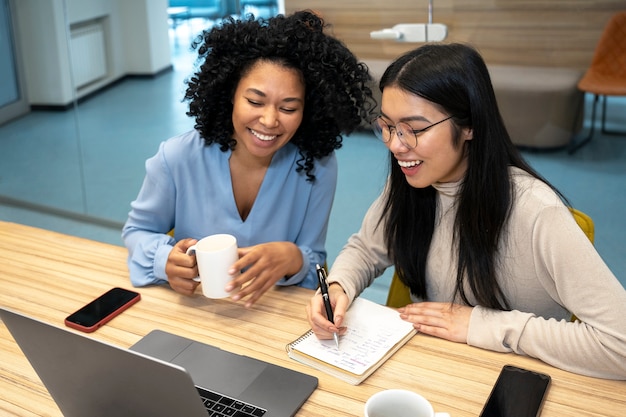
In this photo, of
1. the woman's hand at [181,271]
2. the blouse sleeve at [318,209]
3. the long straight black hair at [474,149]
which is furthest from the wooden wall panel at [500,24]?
the woman's hand at [181,271]

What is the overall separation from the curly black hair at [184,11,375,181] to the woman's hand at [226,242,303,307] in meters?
0.31

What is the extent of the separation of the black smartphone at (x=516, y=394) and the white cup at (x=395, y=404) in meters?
0.18

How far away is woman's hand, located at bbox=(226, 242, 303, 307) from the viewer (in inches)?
58.8

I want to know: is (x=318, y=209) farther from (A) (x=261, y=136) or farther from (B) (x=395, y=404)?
(B) (x=395, y=404)

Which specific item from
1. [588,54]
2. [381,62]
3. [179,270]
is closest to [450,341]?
[179,270]

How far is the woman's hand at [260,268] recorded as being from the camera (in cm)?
A: 149

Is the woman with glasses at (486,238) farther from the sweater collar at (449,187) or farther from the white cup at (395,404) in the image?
the white cup at (395,404)

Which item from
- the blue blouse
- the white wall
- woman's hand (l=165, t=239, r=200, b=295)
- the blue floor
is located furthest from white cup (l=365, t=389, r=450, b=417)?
the white wall

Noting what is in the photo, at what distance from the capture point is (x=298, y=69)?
1755 mm

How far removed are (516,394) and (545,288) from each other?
30 cm

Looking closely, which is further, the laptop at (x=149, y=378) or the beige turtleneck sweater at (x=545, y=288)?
the beige turtleneck sweater at (x=545, y=288)

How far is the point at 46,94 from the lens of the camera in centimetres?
391

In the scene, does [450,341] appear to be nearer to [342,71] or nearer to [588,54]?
[342,71]

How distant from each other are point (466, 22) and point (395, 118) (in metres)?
1.46
